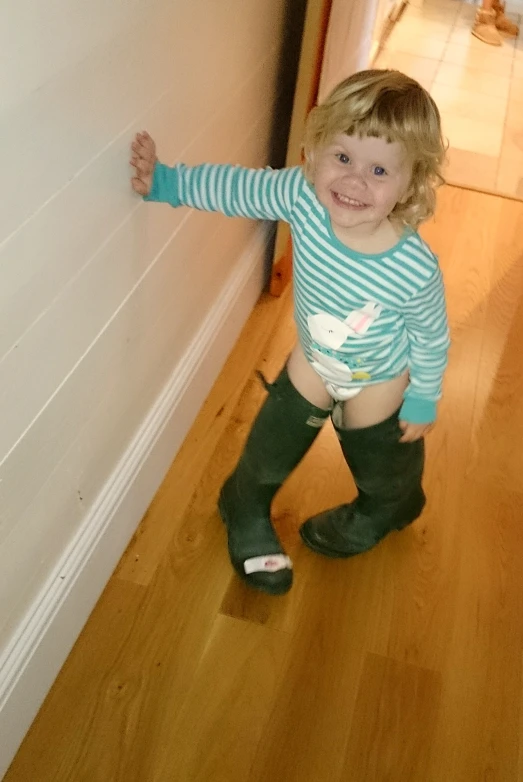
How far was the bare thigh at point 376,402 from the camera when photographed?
3.66ft

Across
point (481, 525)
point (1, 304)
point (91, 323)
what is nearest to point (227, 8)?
point (91, 323)

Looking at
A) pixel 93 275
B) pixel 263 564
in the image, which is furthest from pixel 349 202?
pixel 263 564

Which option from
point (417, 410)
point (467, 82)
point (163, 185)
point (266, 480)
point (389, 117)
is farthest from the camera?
point (467, 82)

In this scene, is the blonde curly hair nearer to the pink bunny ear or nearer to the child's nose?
the child's nose

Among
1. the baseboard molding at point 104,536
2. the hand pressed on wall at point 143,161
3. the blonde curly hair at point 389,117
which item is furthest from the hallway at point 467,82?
the hand pressed on wall at point 143,161

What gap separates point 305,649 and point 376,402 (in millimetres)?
425

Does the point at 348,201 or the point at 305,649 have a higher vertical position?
the point at 348,201

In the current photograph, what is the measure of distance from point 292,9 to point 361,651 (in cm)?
127

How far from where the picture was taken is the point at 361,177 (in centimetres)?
88

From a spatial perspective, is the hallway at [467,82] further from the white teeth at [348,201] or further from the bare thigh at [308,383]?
the white teeth at [348,201]

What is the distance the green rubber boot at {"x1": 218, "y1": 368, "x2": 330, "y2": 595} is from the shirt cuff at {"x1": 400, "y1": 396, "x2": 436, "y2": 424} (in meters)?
0.13

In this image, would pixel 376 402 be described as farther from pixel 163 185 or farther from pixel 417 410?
pixel 163 185

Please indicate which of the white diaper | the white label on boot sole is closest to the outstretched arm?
the white diaper

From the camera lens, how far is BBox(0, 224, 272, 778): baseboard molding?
986 mm
